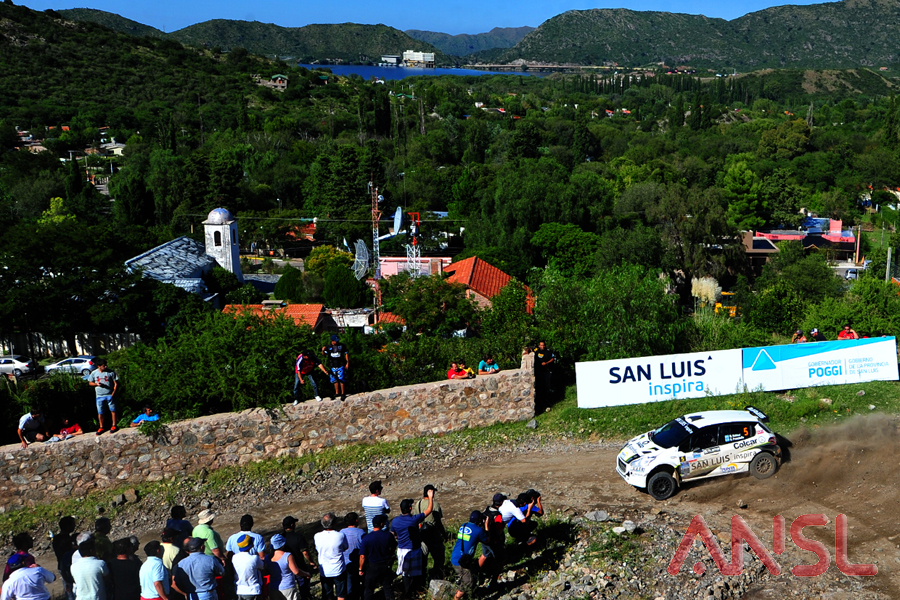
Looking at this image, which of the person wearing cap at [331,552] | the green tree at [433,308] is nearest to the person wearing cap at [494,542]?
the person wearing cap at [331,552]

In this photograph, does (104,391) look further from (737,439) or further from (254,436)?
(737,439)

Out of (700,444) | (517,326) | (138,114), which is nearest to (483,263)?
(517,326)

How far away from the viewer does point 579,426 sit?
17922 millimetres

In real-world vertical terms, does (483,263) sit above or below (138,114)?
below

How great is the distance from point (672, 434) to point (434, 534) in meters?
5.96

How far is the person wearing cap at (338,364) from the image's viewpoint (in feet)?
55.7

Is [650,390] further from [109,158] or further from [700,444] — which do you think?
[109,158]

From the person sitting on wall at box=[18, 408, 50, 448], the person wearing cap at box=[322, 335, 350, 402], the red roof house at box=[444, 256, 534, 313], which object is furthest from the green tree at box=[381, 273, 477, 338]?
the person sitting on wall at box=[18, 408, 50, 448]

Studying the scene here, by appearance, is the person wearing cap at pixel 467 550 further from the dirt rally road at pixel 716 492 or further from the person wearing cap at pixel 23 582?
the person wearing cap at pixel 23 582

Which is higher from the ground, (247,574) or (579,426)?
(247,574)

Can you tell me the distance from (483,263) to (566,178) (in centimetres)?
3656

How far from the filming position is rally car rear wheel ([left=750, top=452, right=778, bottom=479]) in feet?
48.6

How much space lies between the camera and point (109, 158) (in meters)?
105

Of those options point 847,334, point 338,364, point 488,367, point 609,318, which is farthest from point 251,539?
point 847,334
